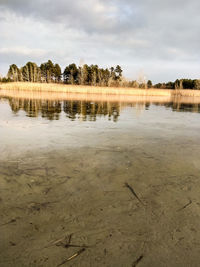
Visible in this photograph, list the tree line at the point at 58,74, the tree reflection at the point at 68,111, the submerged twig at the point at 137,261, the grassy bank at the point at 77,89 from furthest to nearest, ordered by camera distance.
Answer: the tree line at the point at 58,74
the grassy bank at the point at 77,89
the tree reflection at the point at 68,111
the submerged twig at the point at 137,261

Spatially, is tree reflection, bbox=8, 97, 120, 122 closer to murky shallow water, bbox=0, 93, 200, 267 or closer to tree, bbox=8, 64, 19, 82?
murky shallow water, bbox=0, 93, 200, 267

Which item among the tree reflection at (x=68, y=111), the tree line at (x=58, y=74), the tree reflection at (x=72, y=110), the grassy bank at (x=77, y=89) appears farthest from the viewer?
the tree line at (x=58, y=74)

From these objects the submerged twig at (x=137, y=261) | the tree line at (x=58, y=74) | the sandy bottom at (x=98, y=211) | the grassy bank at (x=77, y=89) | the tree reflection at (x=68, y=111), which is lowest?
the submerged twig at (x=137, y=261)

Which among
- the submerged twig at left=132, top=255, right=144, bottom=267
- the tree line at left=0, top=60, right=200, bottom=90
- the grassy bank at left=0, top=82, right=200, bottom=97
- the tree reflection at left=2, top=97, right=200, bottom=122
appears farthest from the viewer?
the tree line at left=0, top=60, right=200, bottom=90

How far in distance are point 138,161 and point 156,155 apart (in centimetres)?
58

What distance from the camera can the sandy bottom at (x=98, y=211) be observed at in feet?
4.71

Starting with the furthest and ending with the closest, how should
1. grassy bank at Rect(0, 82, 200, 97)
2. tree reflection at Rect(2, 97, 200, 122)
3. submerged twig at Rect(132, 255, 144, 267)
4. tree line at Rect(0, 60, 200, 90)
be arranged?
tree line at Rect(0, 60, 200, 90) < grassy bank at Rect(0, 82, 200, 97) < tree reflection at Rect(2, 97, 200, 122) < submerged twig at Rect(132, 255, 144, 267)

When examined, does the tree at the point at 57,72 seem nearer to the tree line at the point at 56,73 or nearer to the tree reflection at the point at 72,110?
the tree line at the point at 56,73

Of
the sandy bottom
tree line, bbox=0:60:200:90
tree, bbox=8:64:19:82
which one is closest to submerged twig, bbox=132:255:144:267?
the sandy bottom

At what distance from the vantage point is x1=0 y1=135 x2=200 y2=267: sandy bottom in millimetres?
1436

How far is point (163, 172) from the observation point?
2930 mm

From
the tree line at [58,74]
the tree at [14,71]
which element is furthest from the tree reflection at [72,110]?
the tree at [14,71]

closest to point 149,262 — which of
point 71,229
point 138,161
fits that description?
point 71,229

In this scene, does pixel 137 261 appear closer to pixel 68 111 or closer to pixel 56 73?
pixel 68 111
